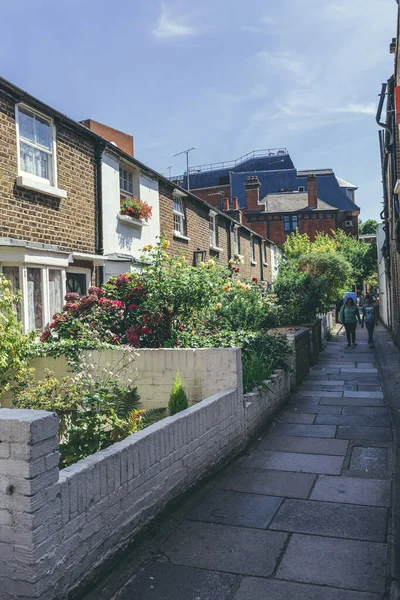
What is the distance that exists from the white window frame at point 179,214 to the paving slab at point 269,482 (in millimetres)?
11314

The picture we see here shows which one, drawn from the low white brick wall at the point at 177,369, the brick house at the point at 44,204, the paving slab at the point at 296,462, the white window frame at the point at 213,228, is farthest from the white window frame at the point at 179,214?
the paving slab at the point at 296,462

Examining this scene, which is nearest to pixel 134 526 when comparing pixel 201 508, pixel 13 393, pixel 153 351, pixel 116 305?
pixel 201 508

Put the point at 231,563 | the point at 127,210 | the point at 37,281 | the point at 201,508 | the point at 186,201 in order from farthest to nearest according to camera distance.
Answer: the point at 186,201 → the point at 127,210 → the point at 37,281 → the point at 201,508 → the point at 231,563

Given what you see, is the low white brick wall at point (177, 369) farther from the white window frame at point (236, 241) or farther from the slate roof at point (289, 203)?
the slate roof at point (289, 203)

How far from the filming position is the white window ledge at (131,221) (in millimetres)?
12609

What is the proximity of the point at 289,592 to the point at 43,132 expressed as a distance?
8895mm

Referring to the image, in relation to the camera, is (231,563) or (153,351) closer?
(231,563)

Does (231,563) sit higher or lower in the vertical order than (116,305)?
lower

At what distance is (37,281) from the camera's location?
380 inches

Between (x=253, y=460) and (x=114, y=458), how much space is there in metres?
2.70

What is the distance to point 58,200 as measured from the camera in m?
10.3

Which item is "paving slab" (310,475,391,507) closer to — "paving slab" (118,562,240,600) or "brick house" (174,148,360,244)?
"paving slab" (118,562,240,600)

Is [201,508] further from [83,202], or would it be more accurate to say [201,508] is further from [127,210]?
[127,210]

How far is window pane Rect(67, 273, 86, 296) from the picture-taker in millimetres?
10867
